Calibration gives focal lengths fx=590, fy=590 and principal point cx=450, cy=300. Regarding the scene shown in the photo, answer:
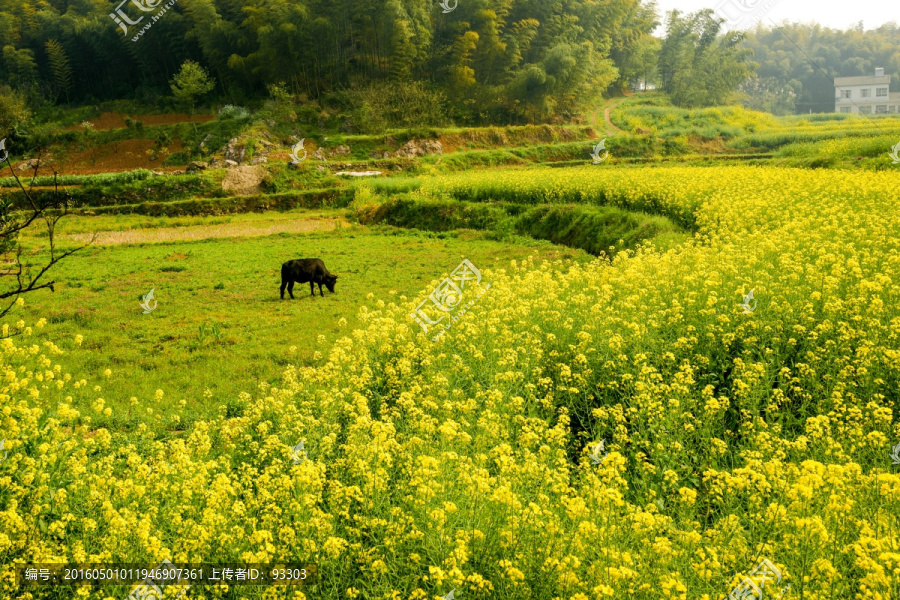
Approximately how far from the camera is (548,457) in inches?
188

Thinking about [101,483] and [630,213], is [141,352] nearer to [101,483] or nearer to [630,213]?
[101,483]

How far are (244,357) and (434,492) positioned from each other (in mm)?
6303

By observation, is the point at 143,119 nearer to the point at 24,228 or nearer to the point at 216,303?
the point at 216,303

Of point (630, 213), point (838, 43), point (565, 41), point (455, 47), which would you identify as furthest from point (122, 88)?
point (838, 43)

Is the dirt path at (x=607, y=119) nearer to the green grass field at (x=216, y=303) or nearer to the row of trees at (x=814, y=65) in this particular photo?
the row of trees at (x=814, y=65)

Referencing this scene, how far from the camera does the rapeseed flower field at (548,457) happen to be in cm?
332

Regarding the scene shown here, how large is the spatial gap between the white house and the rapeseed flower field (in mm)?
73785

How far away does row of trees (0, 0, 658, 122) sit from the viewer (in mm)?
52781

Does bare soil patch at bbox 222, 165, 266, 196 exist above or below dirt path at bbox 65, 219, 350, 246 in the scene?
above

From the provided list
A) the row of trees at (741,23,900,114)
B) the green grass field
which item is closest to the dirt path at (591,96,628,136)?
the row of trees at (741,23,900,114)

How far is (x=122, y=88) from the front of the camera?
6462 centimetres

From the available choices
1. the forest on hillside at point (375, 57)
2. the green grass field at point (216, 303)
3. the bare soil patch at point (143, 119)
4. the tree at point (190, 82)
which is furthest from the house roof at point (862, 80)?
the bare soil patch at point (143, 119)

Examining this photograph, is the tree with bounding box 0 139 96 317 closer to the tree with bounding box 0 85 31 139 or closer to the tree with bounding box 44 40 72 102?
the tree with bounding box 0 85 31 139

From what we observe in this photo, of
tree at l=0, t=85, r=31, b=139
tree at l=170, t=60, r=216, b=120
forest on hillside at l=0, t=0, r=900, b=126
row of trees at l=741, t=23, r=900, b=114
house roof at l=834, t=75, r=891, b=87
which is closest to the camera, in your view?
tree at l=0, t=85, r=31, b=139
